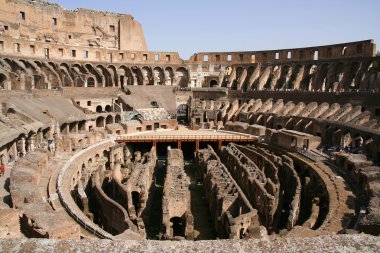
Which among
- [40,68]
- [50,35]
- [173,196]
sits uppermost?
[50,35]

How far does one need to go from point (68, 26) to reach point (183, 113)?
21072 millimetres

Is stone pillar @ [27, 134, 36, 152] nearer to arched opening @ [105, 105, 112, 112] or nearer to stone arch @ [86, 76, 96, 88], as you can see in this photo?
arched opening @ [105, 105, 112, 112]

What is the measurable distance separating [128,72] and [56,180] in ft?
108

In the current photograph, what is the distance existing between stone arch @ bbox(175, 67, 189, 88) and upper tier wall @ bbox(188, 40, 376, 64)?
1.93 m

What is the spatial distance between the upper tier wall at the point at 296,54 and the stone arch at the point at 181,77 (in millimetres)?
1934

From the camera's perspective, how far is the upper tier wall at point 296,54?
39.2 m

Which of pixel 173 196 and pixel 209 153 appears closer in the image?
pixel 173 196

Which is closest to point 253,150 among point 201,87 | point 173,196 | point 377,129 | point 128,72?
point 377,129

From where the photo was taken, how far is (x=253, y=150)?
29.4 metres

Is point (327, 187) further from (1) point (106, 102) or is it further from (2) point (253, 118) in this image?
(1) point (106, 102)

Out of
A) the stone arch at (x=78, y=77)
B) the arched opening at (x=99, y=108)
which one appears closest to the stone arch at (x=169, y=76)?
the arched opening at (x=99, y=108)

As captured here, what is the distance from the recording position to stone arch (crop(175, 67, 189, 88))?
53.0m

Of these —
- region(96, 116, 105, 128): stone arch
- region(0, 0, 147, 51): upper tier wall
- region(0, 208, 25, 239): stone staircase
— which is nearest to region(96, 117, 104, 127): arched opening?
region(96, 116, 105, 128): stone arch

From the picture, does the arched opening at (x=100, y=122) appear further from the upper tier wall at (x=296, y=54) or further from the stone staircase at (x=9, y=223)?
the stone staircase at (x=9, y=223)
